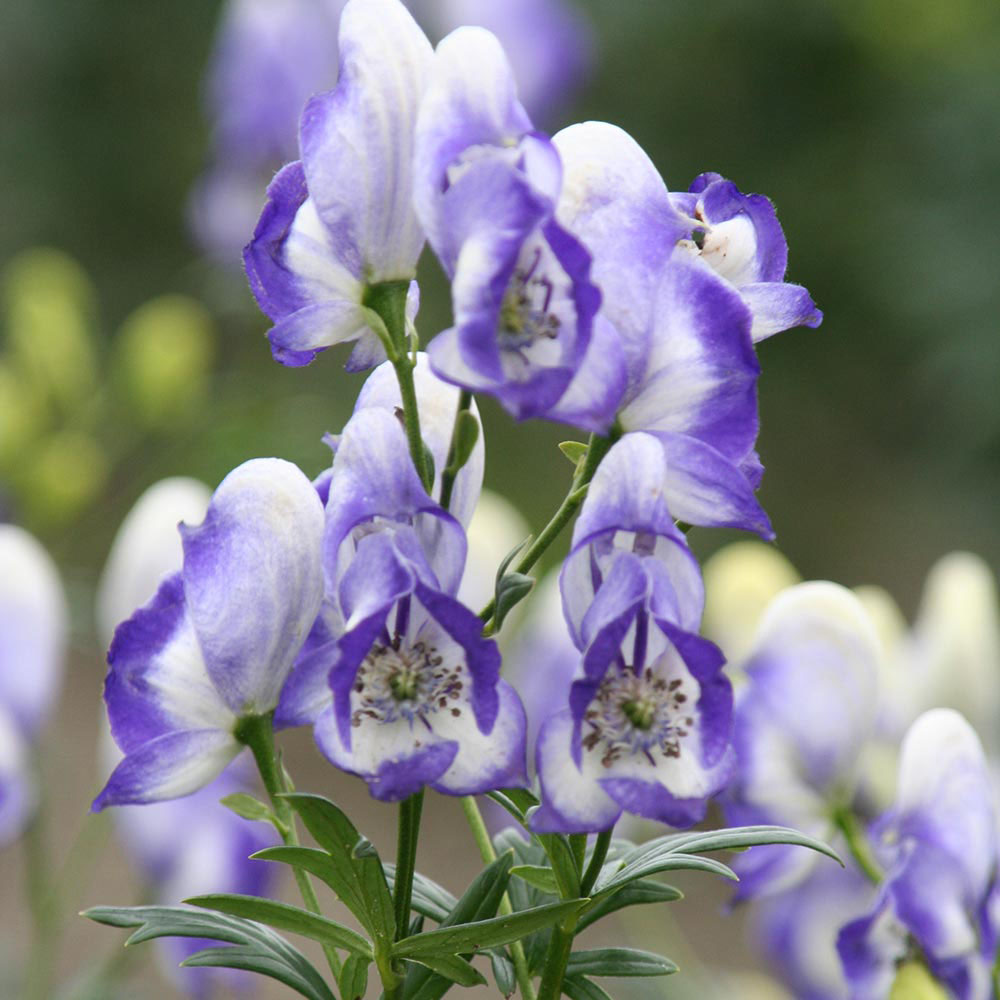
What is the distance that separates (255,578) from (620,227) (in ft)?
0.49

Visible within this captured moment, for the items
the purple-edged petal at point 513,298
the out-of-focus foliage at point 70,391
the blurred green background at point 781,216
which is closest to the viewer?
the purple-edged petal at point 513,298

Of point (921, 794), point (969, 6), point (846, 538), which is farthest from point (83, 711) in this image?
point (921, 794)

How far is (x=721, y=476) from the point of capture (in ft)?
1.42

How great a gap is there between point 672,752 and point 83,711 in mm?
3296

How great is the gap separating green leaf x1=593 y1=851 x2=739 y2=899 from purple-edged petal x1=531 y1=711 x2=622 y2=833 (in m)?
0.04

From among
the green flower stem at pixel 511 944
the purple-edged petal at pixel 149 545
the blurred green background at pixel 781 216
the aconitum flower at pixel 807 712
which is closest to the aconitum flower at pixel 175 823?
the purple-edged petal at pixel 149 545

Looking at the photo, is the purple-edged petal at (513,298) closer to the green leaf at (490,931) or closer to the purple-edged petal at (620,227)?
the purple-edged petal at (620,227)

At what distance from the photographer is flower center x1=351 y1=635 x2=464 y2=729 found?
415 mm

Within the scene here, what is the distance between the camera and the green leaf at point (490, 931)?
426mm

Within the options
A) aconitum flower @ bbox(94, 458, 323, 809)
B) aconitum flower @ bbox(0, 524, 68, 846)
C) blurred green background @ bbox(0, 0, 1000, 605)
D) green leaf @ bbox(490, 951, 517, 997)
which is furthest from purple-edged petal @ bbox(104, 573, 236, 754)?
blurred green background @ bbox(0, 0, 1000, 605)

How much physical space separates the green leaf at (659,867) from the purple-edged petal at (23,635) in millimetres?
638

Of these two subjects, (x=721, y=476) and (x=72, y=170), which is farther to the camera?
(x=72, y=170)

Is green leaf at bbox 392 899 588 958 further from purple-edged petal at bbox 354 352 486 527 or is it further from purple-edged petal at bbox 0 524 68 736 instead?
purple-edged petal at bbox 0 524 68 736

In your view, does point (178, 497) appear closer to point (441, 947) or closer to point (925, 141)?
point (441, 947)
